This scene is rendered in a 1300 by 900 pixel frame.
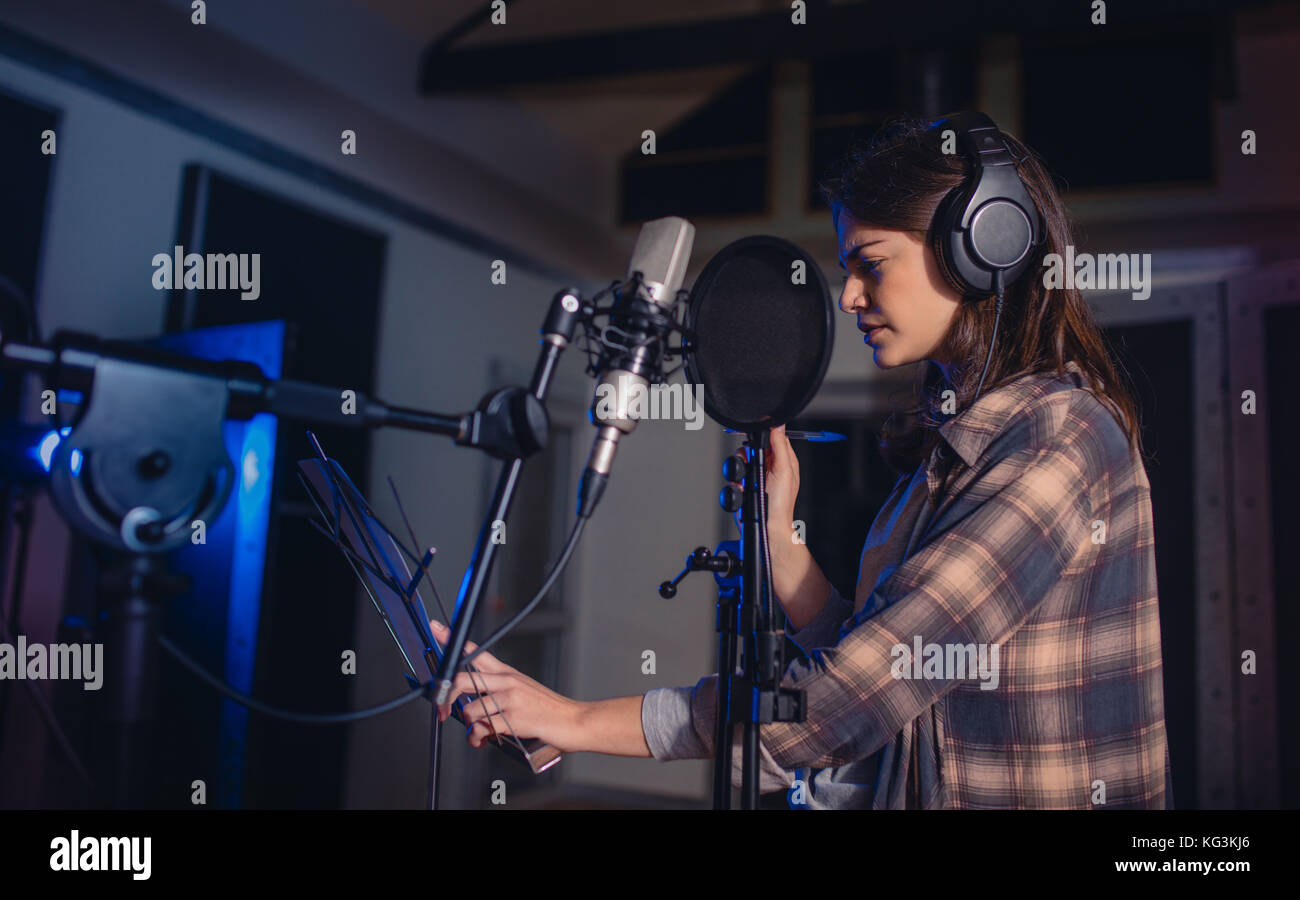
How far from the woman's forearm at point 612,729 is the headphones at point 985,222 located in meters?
0.62

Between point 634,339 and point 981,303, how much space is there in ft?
1.82

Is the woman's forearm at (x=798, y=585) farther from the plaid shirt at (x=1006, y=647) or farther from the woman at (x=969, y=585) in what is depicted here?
the plaid shirt at (x=1006, y=647)

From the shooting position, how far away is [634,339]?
0.81 metres

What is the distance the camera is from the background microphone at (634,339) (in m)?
0.81

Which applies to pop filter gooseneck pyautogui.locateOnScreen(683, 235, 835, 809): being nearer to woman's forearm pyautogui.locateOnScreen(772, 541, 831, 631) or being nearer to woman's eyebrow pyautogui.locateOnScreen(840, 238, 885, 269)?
woman's eyebrow pyautogui.locateOnScreen(840, 238, 885, 269)

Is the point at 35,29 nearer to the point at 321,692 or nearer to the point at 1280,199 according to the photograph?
the point at 321,692

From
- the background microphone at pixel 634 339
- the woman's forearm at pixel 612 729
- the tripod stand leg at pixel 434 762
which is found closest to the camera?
the background microphone at pixel 634 339

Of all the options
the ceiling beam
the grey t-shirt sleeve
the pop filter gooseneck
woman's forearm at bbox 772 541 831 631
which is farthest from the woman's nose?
the ceiling beam

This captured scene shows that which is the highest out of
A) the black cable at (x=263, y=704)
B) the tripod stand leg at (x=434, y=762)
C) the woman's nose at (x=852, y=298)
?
the woman's nose at (x=852, y=298)

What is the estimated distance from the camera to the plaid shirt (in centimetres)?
86

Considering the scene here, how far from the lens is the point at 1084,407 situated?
38.2 inches

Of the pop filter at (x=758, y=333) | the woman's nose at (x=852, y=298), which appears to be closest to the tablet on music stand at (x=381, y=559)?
the pop filter at (x=758, y=333)

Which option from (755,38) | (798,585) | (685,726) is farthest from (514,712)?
(755,38)
